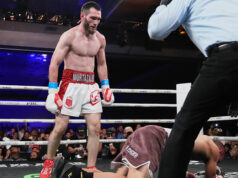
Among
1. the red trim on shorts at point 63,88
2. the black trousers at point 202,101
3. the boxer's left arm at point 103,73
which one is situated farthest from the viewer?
the boxer's left arm at point 103,73

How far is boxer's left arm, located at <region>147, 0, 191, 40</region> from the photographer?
1157 mm

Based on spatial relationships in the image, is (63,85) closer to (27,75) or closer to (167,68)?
(167,68)

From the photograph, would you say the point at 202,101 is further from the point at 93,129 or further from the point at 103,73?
the point at 103,73

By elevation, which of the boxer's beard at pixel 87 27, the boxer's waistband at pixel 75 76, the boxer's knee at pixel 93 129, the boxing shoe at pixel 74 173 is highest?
the boxer's beard at pixel 87 27

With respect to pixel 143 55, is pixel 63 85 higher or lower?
lower

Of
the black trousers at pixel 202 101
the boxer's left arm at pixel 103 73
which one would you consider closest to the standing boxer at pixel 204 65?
the black trousers at pixel 202 101

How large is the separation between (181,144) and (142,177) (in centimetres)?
51

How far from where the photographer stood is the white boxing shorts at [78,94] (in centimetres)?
238

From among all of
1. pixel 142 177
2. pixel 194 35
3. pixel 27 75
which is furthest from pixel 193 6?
pixel 27 75

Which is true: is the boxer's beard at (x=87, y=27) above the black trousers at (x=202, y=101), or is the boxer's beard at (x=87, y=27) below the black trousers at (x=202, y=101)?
above

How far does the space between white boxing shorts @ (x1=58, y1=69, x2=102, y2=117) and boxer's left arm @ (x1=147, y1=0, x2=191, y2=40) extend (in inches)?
51.8

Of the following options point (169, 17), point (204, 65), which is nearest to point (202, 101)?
point (204, 65)

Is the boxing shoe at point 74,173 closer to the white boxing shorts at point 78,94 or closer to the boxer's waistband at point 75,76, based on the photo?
the white boxing shorts at point 78,94

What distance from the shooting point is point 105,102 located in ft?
8.61
